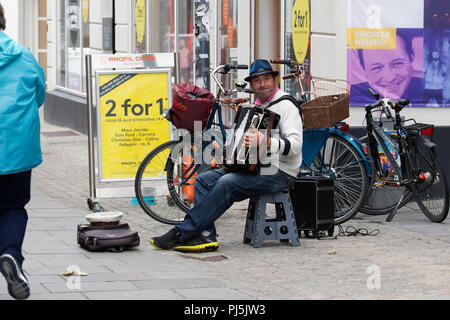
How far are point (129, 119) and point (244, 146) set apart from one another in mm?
2295

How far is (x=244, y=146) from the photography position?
7254mm

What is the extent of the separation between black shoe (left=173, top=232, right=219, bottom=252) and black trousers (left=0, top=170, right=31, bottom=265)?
182 centimetres

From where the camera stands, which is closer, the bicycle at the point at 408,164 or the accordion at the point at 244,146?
the accordion at the point at 244,146

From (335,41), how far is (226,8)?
3.40m

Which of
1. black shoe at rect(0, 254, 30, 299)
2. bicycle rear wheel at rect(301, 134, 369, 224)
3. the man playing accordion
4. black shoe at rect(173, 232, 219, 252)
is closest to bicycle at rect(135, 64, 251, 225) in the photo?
bicycle rear wheel at rect(301, 134, 369, 224)

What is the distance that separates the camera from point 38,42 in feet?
74.9

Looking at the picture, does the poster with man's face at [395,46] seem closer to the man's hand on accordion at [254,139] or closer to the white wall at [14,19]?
the man's hand on accordion at [254,139]

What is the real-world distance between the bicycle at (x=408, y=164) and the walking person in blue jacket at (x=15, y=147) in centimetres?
388

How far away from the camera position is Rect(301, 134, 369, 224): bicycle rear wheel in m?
8.43

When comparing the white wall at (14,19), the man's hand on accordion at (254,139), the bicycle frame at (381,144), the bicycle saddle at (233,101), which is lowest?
the bicycle frame at (381,144)

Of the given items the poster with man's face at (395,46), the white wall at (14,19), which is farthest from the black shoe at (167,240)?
the white wall at (14,19)

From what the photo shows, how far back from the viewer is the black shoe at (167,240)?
288 inches

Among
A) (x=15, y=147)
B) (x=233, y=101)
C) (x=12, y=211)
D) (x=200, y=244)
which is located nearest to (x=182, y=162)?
(x=233, y=101)

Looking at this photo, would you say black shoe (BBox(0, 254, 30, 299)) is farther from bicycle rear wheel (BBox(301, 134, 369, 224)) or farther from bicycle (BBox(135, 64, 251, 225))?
bicycle rear wheel (BBox(301, 134, 369, 224))
